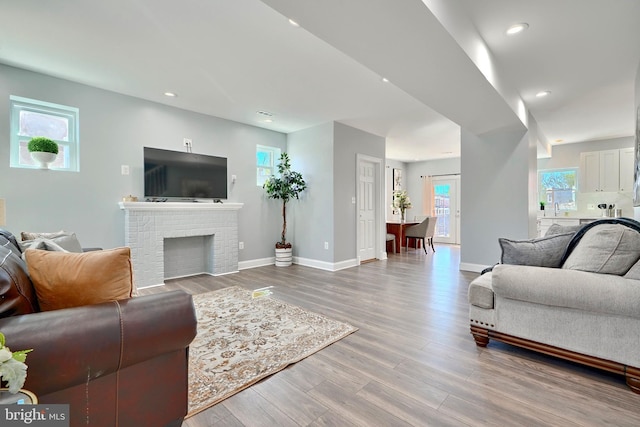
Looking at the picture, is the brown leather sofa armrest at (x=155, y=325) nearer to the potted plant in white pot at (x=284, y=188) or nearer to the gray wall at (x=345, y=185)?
the gray wall at (x=345, y=185)

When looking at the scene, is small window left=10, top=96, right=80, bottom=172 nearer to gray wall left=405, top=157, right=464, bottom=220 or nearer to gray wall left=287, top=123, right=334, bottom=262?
gray wall left=287, top=123, right=334, bottom=262

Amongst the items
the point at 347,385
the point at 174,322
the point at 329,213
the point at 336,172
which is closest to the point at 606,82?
the point at 336,172

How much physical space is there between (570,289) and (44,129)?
→ 524cm

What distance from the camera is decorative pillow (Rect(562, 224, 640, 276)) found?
1782mm

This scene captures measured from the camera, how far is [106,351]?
102 centimetres

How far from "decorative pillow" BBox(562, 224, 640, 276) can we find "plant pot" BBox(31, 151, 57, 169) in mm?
4909

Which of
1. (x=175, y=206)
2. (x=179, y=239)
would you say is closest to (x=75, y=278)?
(x=175, y=206)

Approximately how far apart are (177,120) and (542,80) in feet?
16.0

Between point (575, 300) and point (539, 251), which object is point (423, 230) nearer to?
point (539, 251)

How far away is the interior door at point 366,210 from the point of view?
18.2 feet

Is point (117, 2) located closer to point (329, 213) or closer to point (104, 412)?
point (104, 412)

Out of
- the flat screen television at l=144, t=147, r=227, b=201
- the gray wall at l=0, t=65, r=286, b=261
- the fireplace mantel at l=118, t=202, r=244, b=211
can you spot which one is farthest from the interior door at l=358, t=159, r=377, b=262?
the flat screen television at l=144, t=147, r=227, b=201

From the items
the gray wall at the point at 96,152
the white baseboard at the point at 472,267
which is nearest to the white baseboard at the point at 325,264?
the gray wall at the point at 96,152

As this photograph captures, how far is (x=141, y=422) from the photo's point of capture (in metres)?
1.17
